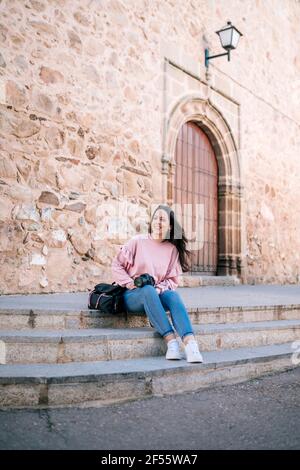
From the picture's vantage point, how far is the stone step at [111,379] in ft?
7.02

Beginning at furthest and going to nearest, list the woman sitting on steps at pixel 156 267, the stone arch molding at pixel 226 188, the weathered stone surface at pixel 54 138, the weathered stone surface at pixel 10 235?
1. the stone arch molding at pixel 226 188
2. the weathered stone surface at pixel 54 138
3. the weathered stone surface at pixel 10 235
4. the woman sitting on steps at pixel 156 267

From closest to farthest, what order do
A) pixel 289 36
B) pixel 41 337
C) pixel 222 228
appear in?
1. pixel 41 337
2. pixel 222 228
3. pixel 289 36

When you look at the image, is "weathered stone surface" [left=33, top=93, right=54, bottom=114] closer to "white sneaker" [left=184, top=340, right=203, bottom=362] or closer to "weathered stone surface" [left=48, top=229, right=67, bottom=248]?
"weathered stone surface" [left=48, top=229, right=67, bottom=248]

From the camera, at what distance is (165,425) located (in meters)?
1.94

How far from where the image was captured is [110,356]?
262 centimetres

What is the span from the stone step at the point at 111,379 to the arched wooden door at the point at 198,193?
161 inches

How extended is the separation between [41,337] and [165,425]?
95 centimetres

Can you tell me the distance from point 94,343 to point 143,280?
0.55 metres

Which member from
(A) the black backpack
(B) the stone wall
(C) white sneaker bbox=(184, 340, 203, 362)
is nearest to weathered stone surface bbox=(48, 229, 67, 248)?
(B) the stone wall

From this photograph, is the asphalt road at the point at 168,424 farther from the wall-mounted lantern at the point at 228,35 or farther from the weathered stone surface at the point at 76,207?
the wall-mounted lantern at the point at 228,35

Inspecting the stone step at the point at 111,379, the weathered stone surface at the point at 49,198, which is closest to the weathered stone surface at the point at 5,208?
the weathered stone surface at the point at 49,198
